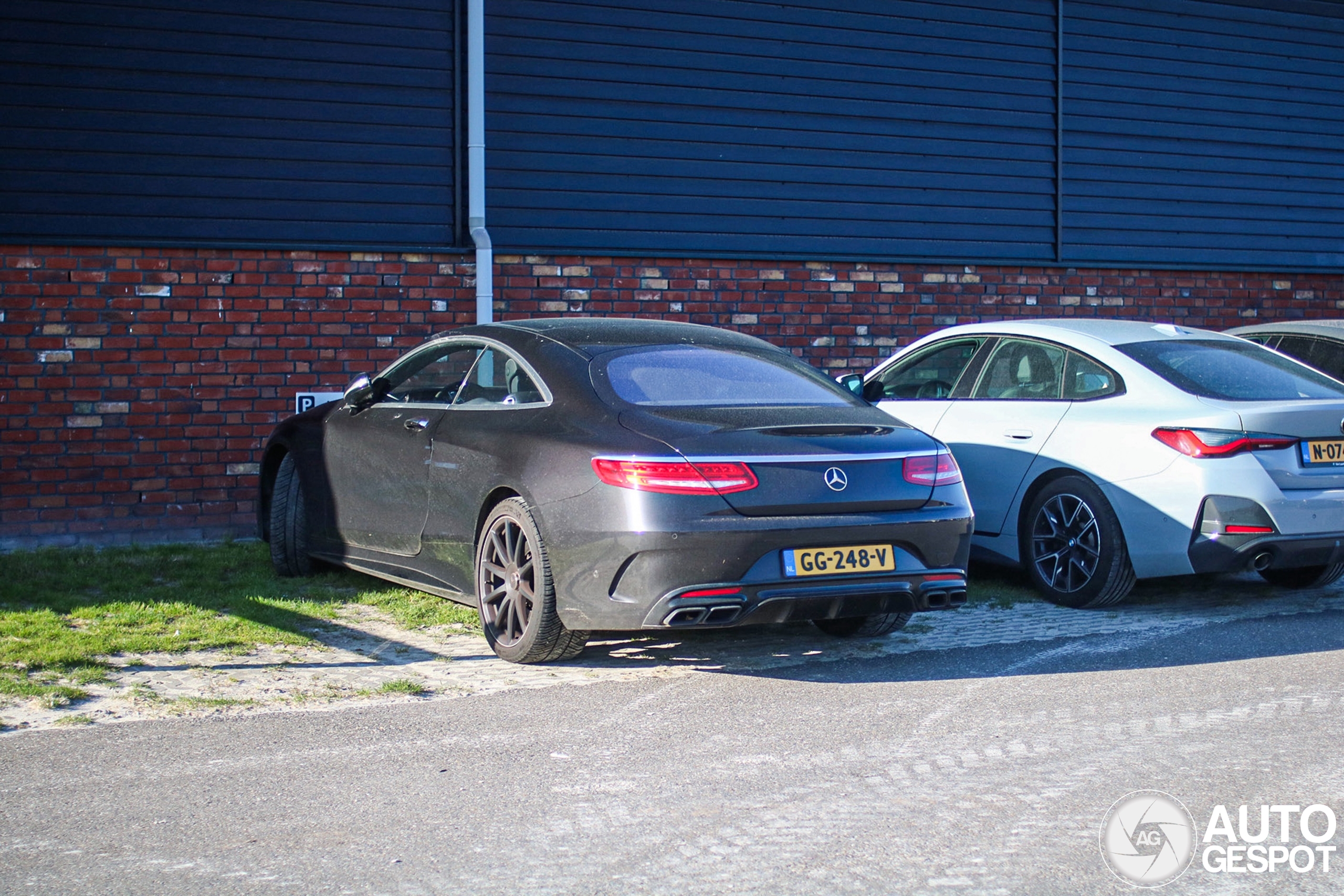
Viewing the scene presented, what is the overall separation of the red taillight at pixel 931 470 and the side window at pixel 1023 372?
2.04m

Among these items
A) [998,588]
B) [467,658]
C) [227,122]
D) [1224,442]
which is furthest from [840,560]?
[227,122]

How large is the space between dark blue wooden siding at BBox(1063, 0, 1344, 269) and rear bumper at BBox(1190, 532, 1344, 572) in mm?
6604

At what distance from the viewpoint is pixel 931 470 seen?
5.80 m

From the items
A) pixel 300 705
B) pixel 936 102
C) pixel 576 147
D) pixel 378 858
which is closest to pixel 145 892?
pixel 378 858

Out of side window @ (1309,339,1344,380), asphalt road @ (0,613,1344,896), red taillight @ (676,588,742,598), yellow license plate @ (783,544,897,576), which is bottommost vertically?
asphalt road @ (0,613,1344,896)

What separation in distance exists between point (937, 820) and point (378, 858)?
152cm

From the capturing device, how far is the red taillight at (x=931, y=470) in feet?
18.8

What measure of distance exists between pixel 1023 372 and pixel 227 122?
589 cm

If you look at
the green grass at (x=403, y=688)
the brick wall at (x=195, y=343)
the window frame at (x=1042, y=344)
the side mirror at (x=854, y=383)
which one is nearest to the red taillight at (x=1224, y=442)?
the window frame at (x=1042, y=344)

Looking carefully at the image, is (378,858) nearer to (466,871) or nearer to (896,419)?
(466,871)

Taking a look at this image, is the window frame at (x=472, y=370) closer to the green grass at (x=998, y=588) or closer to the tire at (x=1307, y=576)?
the green grass at (x=998, y=588)

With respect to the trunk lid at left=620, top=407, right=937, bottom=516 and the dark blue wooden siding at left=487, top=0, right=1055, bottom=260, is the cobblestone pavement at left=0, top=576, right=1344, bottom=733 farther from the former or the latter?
the dark blue wooden siding at left=487, top=0, right=1055, bottom=260

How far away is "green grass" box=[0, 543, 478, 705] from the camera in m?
5.83

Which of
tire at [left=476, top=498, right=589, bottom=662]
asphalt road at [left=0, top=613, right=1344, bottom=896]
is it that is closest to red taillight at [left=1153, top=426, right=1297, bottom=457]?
asphalt road at [left=0, top=613, right=1344, bottom=896]
